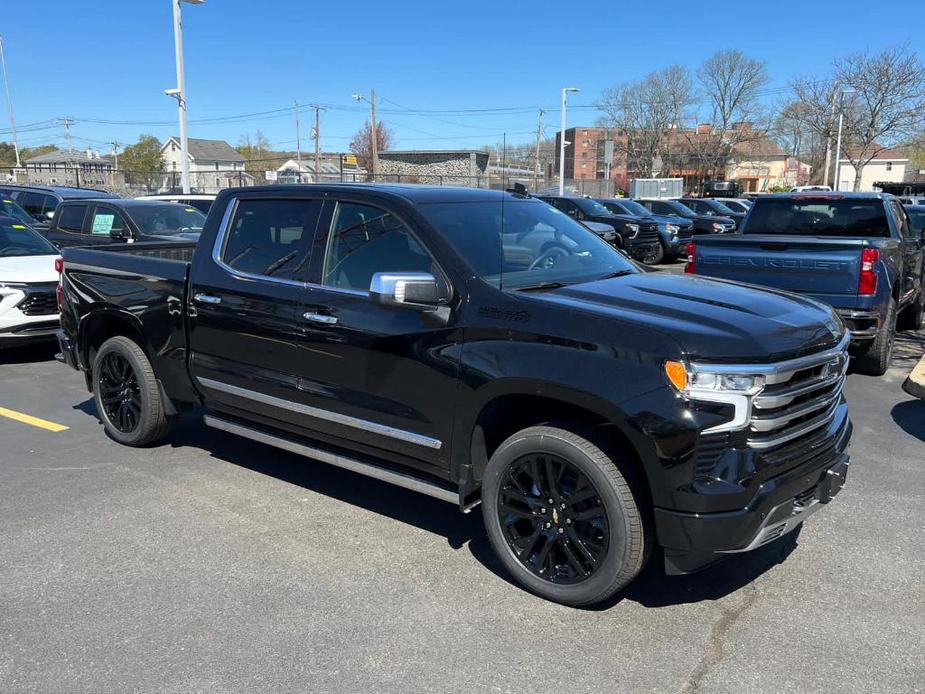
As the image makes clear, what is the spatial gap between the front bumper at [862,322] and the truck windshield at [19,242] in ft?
30.4

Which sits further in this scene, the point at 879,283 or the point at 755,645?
the point at 879,283

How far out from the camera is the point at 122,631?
131 inches

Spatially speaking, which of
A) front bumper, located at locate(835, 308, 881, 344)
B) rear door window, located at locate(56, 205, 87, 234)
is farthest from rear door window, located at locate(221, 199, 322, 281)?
rear door window, located at locate(56, 205, 87, 234)

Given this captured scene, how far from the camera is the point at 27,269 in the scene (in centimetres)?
881

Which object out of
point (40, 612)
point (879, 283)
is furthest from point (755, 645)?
point (879, 283)

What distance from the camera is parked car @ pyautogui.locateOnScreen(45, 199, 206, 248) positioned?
38.5 ft

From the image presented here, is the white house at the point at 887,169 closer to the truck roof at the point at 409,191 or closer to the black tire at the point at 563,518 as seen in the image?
the truck roof at the point at 409,191

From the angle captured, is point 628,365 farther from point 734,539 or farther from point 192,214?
point 192,214

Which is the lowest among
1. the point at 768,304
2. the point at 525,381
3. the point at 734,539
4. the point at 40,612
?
the point at 40,612

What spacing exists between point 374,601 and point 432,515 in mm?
1087

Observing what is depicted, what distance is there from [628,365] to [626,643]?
120cm

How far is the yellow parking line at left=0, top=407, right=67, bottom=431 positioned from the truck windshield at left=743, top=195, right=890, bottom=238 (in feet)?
25.2

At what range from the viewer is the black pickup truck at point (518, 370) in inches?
123

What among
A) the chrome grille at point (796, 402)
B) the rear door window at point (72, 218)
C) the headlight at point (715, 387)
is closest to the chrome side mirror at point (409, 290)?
the headlight at point (715, 387)
